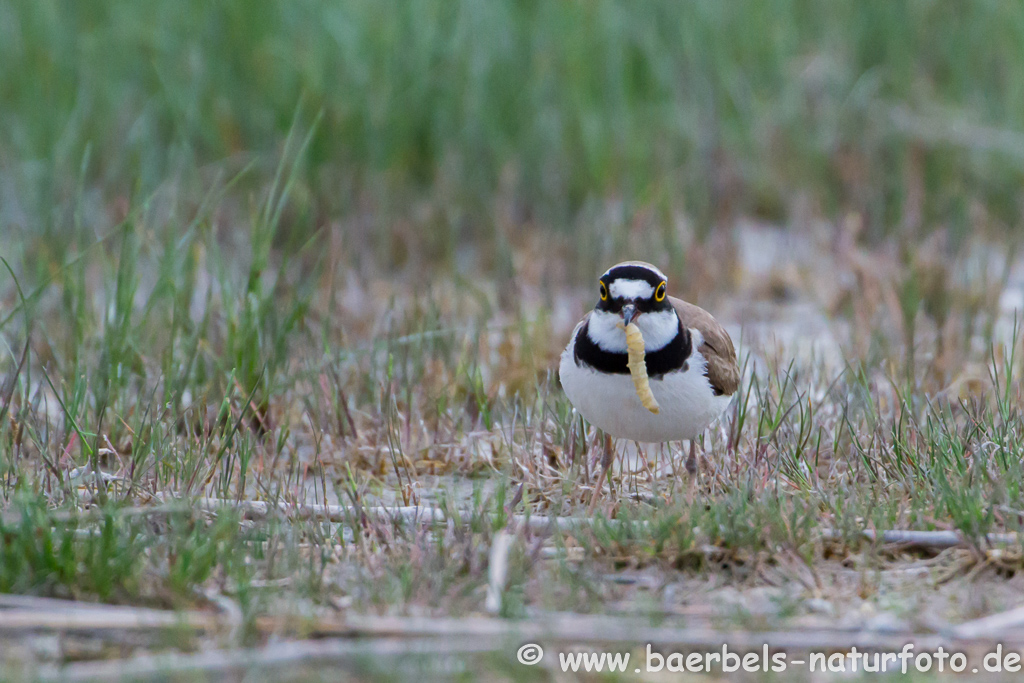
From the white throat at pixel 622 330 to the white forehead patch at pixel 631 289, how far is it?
0.19ft

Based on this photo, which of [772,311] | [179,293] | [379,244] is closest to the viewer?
[179,293]

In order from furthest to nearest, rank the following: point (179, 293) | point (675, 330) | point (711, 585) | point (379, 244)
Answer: point (379, 244) < point (179, 293) < point (675, 330) < point (711, 585)

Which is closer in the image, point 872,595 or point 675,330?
point 872,595

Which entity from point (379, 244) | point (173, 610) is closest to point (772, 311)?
point (379, 244)

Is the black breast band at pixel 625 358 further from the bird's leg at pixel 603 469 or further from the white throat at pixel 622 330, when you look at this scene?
the bird's leg at pixel 603 469

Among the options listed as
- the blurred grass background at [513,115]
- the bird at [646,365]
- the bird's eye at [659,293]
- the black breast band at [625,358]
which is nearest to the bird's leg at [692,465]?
the bird at [646,365]

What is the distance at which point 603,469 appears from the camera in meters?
3.81

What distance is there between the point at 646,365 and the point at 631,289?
227 millimetres

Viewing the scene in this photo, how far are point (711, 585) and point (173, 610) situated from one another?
4.67ft

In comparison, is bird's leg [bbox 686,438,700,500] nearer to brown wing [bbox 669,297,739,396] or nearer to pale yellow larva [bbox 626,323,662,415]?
brown wing [bbox 669,297,739,396]

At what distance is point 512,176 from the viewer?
7.06 meters

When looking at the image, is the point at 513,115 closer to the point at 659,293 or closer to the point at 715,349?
the point at 715,349

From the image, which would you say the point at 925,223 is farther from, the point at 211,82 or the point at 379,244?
the point at 211,82

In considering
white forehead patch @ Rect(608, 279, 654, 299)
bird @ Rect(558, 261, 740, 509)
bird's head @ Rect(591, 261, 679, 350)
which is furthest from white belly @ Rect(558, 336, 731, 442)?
white forehead patch @ Rect(608, 279, 654, 299)
